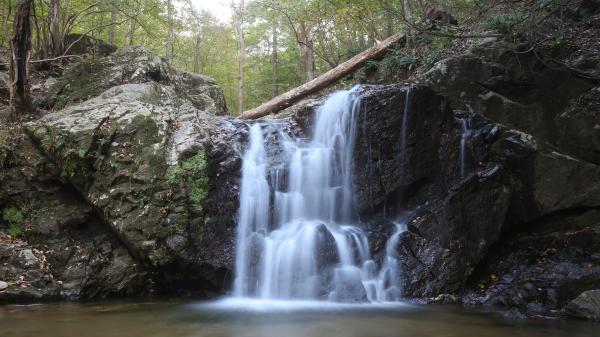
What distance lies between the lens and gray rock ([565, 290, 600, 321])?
5311 millimetres

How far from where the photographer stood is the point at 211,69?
24781mm

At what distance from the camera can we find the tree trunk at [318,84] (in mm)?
12477

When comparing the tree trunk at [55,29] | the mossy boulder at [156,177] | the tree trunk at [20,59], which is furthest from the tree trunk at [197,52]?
the mossy boulder at [156,177]

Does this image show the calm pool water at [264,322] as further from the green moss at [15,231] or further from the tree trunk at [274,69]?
the tree trunk at [274,69]

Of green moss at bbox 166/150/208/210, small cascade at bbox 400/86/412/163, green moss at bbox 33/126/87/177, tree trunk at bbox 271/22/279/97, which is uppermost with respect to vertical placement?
tree trunk at bbox 271/22/279/97

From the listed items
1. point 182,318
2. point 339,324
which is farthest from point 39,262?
point 339,324

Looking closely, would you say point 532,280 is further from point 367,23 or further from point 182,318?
point 367,23

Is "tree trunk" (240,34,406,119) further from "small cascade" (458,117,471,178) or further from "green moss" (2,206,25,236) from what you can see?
"green moss" (2,206,25,236)

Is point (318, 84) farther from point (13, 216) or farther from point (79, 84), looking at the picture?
point (13, 216)

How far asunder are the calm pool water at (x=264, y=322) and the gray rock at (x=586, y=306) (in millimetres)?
252

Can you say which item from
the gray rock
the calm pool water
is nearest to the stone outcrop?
the calm pool water

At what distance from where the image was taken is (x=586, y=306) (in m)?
5.39

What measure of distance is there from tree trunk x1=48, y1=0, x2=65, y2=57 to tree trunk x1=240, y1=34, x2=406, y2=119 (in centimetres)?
577

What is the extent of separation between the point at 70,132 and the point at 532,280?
8614 millimetres
